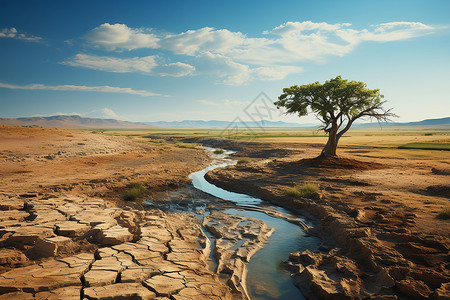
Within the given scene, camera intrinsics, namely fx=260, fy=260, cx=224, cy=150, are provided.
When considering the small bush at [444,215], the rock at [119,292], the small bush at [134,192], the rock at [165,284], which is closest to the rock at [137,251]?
the rock at [165,284]

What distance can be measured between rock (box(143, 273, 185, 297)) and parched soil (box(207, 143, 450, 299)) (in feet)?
7.78

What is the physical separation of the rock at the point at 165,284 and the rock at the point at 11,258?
2614 millimetres

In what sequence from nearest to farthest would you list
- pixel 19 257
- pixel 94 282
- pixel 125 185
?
pixel 94 282
pixel 19 257
pixel 125 185

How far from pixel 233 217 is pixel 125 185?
19.8 ft

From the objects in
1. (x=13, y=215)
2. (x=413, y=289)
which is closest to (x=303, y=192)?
(x=413, y=289)

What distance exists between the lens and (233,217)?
29.9 ft

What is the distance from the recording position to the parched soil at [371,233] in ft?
15.5

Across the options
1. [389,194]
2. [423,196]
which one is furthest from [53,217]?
[423,196]

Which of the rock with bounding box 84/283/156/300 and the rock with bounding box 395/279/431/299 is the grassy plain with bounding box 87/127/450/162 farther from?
the rock with bounding box 84/283/156/300

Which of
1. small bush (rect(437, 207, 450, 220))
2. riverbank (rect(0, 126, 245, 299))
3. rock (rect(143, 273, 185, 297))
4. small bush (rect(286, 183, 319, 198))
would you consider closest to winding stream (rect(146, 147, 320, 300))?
riverbank (rect(0, 126, 245, 299))

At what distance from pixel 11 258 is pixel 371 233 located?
8.15 m

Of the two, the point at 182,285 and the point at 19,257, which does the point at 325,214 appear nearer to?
the point at 182,285

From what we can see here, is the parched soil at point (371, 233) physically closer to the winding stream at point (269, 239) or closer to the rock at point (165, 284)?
the winding stream at point (269, 239)

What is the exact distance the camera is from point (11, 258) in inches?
194
